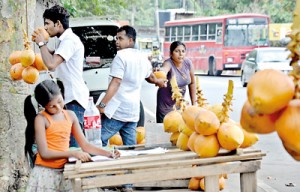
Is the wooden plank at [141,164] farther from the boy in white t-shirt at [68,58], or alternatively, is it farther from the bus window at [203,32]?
the bus window at [203,32]

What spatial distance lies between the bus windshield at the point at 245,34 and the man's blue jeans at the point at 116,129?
2621 centimetres

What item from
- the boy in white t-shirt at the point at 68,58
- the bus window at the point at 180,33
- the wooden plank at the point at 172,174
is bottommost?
the bus window at the point at 180,33

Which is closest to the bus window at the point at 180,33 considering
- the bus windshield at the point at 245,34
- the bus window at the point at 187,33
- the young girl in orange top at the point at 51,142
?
the bus window at the point at 187,33

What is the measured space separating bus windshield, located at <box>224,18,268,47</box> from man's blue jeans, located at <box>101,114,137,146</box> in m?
26.2

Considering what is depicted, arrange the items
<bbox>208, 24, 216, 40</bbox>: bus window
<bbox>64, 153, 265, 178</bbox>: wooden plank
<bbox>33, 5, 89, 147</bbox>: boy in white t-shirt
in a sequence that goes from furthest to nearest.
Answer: <bbox>208, 24, 216, 40</bbox>: bus window → <bbox>33, 5, 89, 147</bbox>: boy in white t-shirt → <bbox>64, 153, 265, 178</bbox>: wooden plank

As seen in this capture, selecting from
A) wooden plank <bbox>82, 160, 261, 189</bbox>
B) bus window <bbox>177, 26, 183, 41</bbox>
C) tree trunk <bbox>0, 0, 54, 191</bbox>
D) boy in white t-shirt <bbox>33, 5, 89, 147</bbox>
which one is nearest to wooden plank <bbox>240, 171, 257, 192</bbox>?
wooden plank <bbox>82, 160, 261, 189</bbox>

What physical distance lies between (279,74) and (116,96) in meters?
4.28

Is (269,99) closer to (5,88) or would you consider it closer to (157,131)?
(5,88)

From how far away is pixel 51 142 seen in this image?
4.20 metres

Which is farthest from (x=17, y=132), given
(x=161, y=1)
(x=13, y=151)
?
(x=161, y=1)

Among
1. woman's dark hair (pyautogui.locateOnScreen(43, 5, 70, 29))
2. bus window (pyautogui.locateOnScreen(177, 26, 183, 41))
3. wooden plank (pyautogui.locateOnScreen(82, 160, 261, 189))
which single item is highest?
woman's dark hair (pyautogui.locateOnScreen(43, 5, 70, 29))

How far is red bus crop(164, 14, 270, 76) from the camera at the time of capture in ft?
103

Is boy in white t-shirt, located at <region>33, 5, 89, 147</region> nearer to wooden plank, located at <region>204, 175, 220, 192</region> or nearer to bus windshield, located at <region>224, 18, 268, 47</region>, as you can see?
wooden plank, located at <region>204, 175, 220, 192</region>

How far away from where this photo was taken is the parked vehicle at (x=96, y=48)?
10484 mm
